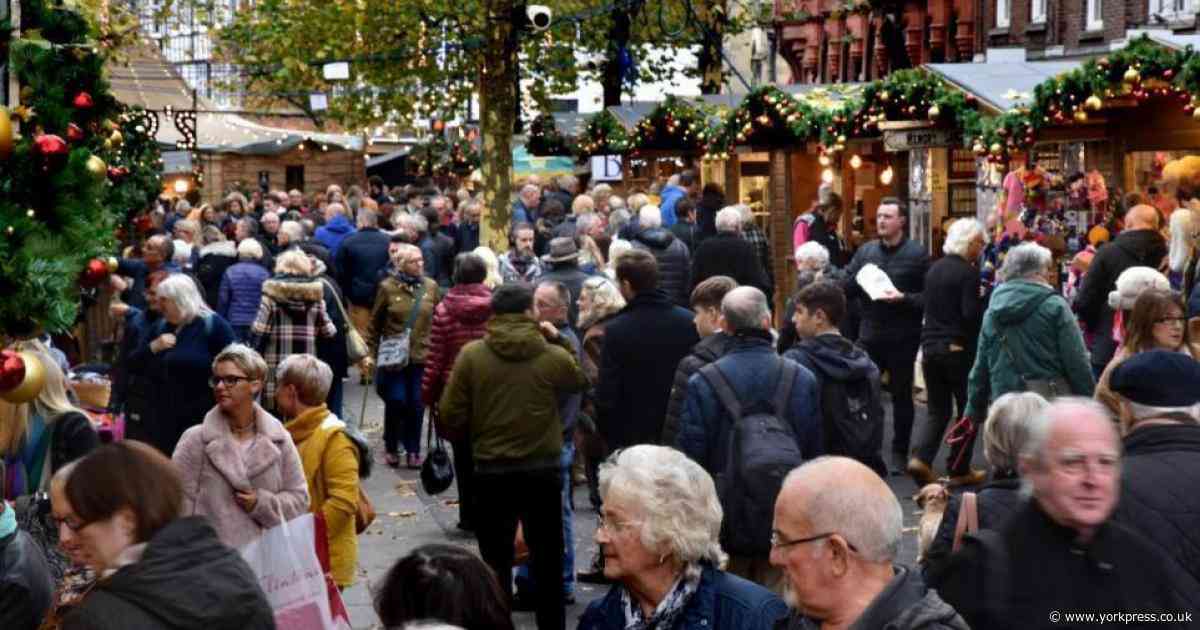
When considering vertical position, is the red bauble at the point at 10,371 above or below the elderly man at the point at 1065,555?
above

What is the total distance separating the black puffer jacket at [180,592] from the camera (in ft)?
16.1

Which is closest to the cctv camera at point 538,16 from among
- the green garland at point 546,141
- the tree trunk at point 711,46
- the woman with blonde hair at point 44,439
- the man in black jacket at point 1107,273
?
the tree trunk at point 711,46

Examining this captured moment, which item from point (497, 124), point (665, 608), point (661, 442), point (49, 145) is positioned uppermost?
point (497, 124)

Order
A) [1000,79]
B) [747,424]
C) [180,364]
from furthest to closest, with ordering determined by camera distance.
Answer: [1000,79]
[180,364]
[747,424]

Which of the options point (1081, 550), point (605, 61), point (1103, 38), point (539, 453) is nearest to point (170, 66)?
point (605, 61)

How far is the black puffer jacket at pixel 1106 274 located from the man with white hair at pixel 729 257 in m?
3.80

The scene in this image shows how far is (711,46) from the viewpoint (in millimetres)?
29750

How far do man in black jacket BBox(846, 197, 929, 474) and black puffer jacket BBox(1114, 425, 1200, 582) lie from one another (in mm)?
8733

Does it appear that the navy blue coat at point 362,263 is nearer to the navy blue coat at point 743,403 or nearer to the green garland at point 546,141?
the green garland at point 546,141

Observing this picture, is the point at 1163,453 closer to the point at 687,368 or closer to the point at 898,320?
the point at 687,368

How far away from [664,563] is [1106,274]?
9.05 m

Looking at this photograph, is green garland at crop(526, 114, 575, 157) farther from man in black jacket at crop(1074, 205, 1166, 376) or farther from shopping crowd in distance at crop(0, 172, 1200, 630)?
man in black jacket at crop(1074, 205, 1166, 376)

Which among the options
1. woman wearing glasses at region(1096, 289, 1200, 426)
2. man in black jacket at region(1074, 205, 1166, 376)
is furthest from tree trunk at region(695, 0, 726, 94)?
woman wearing glasses at region(1096, 289, 1200, 426)

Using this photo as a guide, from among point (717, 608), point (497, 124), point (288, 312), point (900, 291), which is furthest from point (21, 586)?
point (497, 124)
